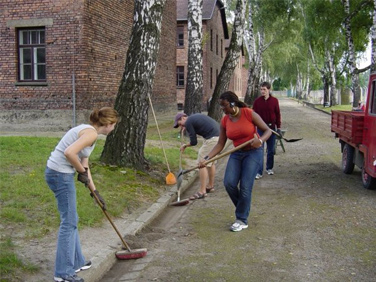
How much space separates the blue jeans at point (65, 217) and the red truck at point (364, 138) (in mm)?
5549

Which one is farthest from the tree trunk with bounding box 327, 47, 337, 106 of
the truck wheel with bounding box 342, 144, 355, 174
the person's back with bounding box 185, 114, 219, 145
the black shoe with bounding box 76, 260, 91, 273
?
the black shoe with bounding box 76, 260, 91, 273

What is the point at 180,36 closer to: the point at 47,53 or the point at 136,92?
the point at 47,53

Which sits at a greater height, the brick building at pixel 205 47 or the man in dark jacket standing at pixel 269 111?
the brick building at pixel 205 47

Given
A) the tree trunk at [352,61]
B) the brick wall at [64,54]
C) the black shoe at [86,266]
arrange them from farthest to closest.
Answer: the tree trunk at [352,61] < the brick wall at [64,54] < the black shoe at [86,266]

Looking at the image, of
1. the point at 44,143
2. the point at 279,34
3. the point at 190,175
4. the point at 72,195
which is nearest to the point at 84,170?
the point at 72,195

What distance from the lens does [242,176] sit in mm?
6652

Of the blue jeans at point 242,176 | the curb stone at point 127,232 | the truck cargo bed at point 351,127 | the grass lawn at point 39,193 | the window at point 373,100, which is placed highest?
the window at point 373,100

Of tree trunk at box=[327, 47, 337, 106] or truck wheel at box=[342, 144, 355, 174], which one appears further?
tree trunk at box=[327, 47, 337, 106]

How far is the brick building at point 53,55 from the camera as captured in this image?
17.3 metres

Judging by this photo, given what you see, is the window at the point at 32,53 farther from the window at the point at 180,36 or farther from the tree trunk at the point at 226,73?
the window at the point at 180,36

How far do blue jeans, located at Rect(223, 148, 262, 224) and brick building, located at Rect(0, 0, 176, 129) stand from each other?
1168cm

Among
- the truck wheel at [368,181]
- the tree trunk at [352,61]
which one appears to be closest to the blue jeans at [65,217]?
the truck wheel at [368,181]

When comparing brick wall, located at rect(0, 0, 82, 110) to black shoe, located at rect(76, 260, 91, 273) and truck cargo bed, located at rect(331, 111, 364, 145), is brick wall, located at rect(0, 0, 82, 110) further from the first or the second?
black shoe, located at rect(76, 260, 91, 273)

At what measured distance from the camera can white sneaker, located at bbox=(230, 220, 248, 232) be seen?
6.65 m
